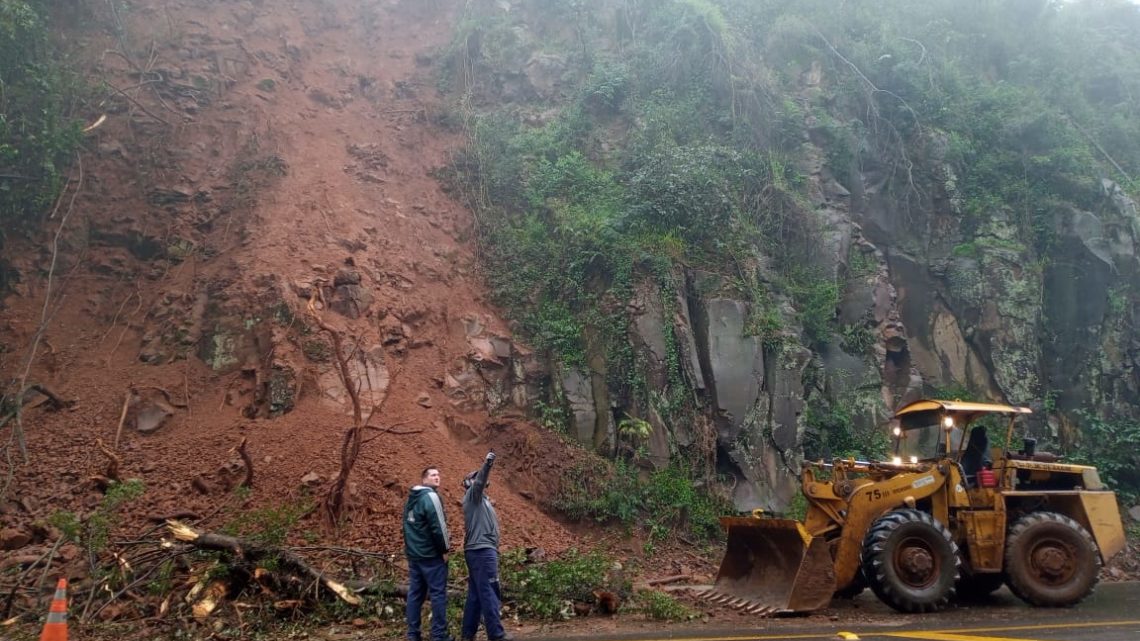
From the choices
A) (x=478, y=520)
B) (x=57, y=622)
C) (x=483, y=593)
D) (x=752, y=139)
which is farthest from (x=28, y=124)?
(x=752, y=139)

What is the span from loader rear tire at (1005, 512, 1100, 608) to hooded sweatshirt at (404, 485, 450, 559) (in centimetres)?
664

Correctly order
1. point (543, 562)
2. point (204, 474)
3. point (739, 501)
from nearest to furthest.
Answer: point (543, 562) → point (204, 474) → point (739, 501)

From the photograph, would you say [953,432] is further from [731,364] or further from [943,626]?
[731,364]

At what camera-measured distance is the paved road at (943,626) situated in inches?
263

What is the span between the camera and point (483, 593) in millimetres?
6332

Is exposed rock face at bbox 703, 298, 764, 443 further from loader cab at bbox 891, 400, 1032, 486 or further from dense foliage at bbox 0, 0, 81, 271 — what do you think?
dense foliage at bbox 0, 0, 81, 271

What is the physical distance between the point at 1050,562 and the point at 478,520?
681 cm

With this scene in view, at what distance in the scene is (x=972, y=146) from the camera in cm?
Answer: 1798

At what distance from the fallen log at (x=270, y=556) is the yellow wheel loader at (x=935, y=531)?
4.22m

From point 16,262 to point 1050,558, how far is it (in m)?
16.1

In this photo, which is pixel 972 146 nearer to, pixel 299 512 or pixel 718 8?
pixel 718 8

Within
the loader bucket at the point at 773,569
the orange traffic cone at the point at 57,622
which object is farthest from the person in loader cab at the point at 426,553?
the loader bucket at the point at 773,569

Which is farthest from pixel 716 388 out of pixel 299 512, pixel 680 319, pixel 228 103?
pixel 228 103

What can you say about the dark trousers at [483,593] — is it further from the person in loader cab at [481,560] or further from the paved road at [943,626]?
the paved road at [943,626]
